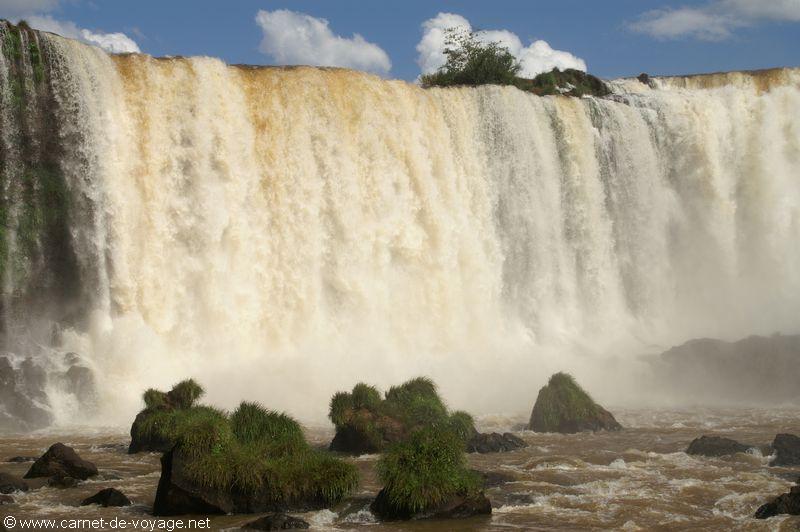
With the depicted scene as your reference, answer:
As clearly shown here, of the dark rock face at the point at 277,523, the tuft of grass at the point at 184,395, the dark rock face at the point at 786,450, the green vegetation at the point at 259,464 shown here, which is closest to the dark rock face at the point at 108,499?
the green vegetation at the point at 259,464

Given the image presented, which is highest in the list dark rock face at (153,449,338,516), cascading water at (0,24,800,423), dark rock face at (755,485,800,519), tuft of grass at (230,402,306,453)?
cascading water at (0,24,800,423)

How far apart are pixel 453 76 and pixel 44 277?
23.9 metres

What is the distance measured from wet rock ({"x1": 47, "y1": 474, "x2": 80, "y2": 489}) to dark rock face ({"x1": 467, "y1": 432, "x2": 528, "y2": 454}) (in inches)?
249

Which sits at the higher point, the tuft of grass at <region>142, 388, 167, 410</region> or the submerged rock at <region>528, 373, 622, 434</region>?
the tuft of grass at <region>142, 388, 167, 410</region>

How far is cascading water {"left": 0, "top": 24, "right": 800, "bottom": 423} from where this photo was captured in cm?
2292

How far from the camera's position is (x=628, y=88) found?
4100 centimetres

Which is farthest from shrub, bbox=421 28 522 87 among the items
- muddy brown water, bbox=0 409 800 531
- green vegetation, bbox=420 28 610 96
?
muddy brown water, bbox=0 409 800 531

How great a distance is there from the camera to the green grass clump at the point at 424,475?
1142 cm

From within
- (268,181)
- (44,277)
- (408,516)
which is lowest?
(408,516)

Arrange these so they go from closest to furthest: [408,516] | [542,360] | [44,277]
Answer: [408,516] → [44,277] → [542,360]

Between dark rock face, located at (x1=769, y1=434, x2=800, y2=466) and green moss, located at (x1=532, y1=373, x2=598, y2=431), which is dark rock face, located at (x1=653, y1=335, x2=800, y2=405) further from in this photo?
dark rock face, located at (x1=769, y1=434, x2=800, y2=466)

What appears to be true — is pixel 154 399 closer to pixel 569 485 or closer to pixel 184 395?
pixel 184 395

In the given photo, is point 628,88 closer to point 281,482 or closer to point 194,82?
point 194,82

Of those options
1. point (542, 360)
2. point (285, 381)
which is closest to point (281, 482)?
point (285, 381)
